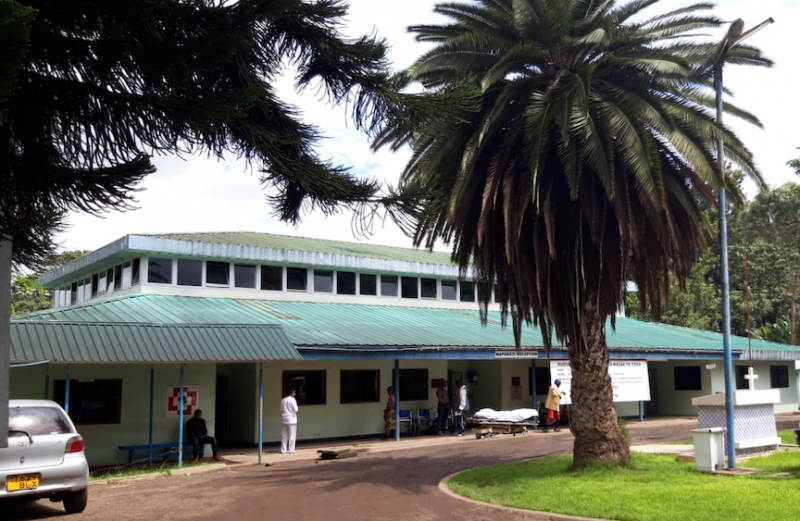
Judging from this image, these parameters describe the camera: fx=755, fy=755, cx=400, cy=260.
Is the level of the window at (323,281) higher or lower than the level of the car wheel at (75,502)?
higher

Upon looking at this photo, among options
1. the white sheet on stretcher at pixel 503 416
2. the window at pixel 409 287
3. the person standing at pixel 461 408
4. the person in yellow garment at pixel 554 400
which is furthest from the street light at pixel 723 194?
the window at pixel 409 287

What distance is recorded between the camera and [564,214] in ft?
47.8

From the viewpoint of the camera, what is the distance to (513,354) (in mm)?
24000

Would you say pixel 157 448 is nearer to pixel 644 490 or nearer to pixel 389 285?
pixel 644 490

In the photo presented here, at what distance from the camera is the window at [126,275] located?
23.5 metres

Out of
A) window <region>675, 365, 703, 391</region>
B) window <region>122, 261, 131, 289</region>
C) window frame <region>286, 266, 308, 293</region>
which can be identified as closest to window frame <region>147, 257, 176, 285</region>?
window <region>122, 261, 131, 289</region>

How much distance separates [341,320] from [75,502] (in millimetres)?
12773

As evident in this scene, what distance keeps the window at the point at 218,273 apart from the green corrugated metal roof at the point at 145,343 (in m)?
6.02

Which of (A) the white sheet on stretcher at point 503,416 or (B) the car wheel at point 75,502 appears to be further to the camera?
(A) the white sheet on stretcher at point 503,416

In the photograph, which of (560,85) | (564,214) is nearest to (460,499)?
(564,214)

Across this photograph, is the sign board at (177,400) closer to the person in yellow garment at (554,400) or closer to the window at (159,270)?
the window at (159,270)

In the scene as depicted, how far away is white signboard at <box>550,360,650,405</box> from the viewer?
24.1 m

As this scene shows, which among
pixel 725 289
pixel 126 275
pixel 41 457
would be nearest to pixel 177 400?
pixel 126 275

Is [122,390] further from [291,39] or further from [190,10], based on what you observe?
[190,10]
